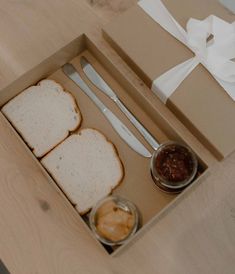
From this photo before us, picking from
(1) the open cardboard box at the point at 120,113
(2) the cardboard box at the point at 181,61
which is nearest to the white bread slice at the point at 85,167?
(1) the open cardboard box at the point at 120,113

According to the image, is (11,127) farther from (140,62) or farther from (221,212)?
(221,212)

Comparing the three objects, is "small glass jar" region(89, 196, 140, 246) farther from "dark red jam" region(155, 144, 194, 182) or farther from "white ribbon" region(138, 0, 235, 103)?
"white ribbon" region(138, 0, 235, 103)

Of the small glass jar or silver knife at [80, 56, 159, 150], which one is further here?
silver knife at [80, 56, 159, 150]

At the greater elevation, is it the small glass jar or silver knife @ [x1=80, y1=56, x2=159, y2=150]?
silver knife @ [x1=80, y1=56, x2=159, y2=150]

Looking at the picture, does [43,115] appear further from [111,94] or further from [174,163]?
[174,163]

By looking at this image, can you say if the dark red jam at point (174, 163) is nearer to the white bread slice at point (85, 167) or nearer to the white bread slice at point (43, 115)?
the white bread slice at point (85, 167)

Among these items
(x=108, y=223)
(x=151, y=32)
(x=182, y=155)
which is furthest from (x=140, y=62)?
(x=108, y=223)

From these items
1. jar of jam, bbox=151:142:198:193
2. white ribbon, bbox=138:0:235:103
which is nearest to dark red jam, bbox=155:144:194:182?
jar of jam, bbox=151:142:198:193

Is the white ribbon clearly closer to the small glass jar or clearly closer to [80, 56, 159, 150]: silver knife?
[80, 56, 159, 150]: silver knife
